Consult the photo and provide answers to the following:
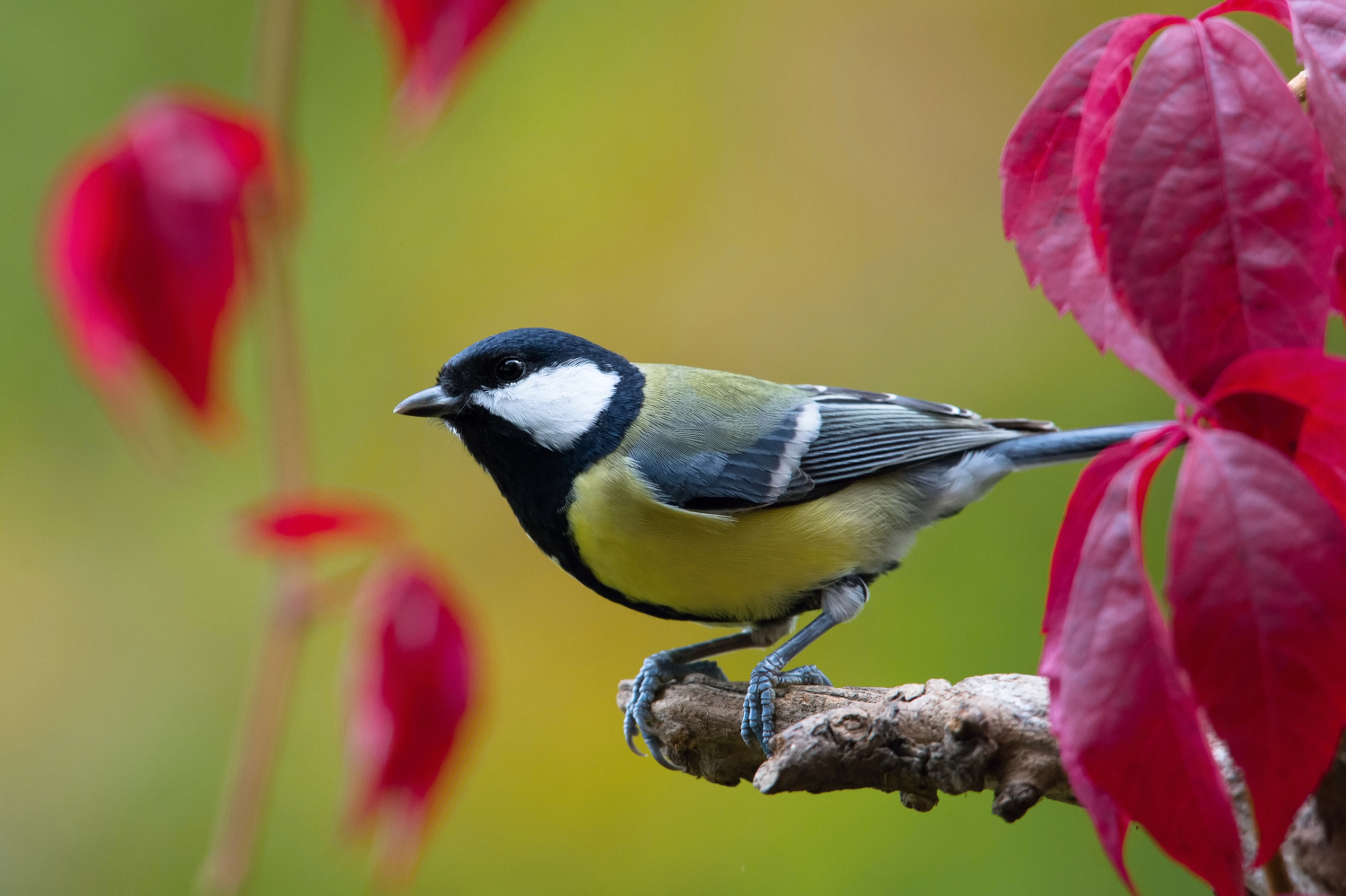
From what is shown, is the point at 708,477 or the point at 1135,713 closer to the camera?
the point at 1135,713

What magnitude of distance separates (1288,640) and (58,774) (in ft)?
5.89

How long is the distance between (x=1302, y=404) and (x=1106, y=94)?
159 millimetres

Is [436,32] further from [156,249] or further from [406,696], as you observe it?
[406,696]

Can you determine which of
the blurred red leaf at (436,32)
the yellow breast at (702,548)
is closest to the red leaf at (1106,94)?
the blurred red leaf at (436,32)

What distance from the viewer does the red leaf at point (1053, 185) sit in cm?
47

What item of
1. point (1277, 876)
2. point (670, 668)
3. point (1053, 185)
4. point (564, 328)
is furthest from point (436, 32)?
point (564, 328)

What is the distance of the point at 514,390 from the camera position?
3.42ft

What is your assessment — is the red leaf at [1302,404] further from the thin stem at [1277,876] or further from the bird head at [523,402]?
the bird head at [523,402]

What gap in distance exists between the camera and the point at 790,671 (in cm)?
97

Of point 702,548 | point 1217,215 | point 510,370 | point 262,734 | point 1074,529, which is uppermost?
point 1217,215

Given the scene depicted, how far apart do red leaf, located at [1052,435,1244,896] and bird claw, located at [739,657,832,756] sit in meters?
0.47

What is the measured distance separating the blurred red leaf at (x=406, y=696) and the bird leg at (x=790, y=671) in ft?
0.78

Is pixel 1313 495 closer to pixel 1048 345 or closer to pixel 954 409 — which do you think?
pixel 954 409

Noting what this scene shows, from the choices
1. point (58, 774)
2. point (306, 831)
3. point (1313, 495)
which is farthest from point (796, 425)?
point (58, 774)
